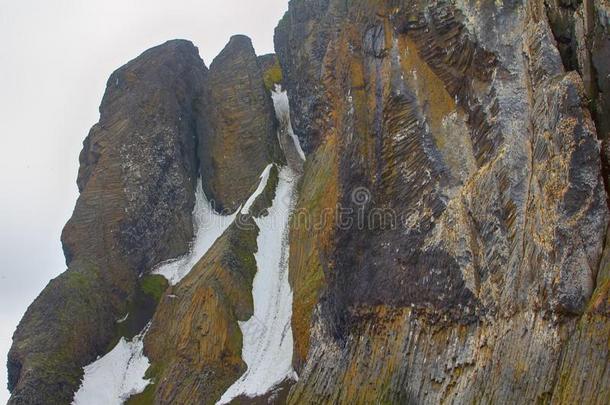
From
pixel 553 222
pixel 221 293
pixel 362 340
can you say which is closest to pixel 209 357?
pixel 221 293

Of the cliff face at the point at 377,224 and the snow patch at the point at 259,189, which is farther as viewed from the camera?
the snow patch at the point at 259,189

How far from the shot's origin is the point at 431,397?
907 inches

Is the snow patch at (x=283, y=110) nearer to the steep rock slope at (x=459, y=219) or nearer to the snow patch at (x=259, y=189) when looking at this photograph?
the snow patch at (x=259, y=189)

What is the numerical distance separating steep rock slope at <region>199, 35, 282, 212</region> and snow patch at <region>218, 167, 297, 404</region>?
3052 millimetres

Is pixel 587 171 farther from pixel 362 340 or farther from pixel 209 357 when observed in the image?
pixel 209 357

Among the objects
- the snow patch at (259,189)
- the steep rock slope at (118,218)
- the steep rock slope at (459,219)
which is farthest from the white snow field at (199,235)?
the steep rock slope at (459,219)

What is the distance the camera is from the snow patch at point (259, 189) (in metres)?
50.6

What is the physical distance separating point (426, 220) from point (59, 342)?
91.5 ft

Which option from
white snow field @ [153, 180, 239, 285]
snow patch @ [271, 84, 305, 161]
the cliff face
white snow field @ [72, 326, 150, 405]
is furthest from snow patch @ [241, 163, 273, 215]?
white snow field @ [72, 326, 150, 405]

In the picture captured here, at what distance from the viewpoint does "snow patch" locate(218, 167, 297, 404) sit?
38875mm

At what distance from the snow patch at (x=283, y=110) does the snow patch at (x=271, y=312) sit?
128 inches

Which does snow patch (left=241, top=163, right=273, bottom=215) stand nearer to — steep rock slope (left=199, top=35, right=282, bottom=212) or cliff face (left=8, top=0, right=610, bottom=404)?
cliff face (left=8, top=0, right=610, bottom=404)

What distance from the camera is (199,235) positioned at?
54562mm

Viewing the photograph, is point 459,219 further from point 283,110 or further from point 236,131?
point 283,110
